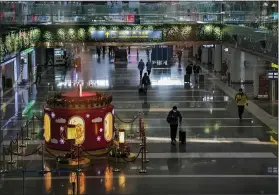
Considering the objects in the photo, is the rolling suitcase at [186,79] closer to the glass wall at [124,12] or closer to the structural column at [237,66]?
the structural column at [237,66]

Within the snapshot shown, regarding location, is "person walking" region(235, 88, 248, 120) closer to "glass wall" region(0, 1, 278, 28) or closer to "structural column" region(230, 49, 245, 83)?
"structural column" region(230, 49, 245, 83)

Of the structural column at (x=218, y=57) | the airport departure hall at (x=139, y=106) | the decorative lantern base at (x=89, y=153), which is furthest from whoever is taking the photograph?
the structural column at (x=218, y=57)

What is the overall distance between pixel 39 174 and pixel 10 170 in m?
0.93

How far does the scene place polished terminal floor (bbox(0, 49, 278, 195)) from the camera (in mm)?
13773

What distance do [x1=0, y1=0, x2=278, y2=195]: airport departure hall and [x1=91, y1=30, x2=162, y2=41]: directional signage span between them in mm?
68

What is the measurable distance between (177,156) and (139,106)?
10.0 m

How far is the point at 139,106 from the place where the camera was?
26.9 m

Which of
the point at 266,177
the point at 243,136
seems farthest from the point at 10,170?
the point at 243,136

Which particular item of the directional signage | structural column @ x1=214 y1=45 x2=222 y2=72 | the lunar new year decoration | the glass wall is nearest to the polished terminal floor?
the lunar new year decoration

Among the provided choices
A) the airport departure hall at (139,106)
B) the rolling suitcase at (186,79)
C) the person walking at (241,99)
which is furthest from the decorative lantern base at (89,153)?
the rolling suitcase at (186,79)

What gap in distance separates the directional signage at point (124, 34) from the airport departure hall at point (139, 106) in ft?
0.22

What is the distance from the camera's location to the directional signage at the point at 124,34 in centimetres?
3669

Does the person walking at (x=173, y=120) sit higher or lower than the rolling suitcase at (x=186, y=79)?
lower

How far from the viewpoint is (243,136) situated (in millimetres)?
19828
